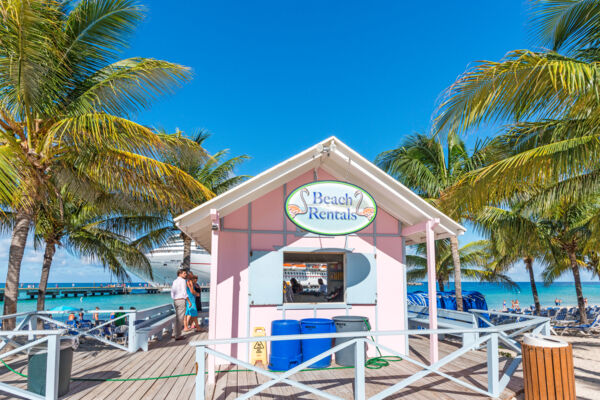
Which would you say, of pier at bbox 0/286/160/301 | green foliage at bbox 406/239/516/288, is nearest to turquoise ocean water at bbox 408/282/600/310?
green foliage at bbox 406/239/516/288

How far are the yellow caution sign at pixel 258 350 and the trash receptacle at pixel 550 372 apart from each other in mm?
4521

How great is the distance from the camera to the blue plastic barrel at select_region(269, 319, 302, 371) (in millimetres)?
6918

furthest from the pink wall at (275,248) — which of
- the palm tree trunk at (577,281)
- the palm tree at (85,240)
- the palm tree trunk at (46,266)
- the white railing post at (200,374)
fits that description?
the palm tree trunk at (577,281)

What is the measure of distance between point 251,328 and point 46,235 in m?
11.4

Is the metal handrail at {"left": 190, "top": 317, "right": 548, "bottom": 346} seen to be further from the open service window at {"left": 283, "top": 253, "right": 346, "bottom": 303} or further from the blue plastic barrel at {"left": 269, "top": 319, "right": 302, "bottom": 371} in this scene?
the open service window at {"left": 283, "top": 253, "right": 346, "bottom": 303}

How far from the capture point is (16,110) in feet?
27.5

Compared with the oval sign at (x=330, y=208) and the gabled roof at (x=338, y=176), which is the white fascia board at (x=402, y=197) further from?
the oval sign at (x=330, y=208)

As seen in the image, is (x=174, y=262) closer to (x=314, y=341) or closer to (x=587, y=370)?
(x=314, y=341)

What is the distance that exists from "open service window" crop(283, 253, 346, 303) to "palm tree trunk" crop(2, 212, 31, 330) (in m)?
6.29

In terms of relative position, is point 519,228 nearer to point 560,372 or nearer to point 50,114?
point 560,372

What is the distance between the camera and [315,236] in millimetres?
8305

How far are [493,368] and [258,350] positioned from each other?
4.21m

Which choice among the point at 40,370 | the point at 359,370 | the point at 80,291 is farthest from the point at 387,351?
the point at 80,291

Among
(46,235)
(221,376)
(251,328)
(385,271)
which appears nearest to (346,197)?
(385,271)
